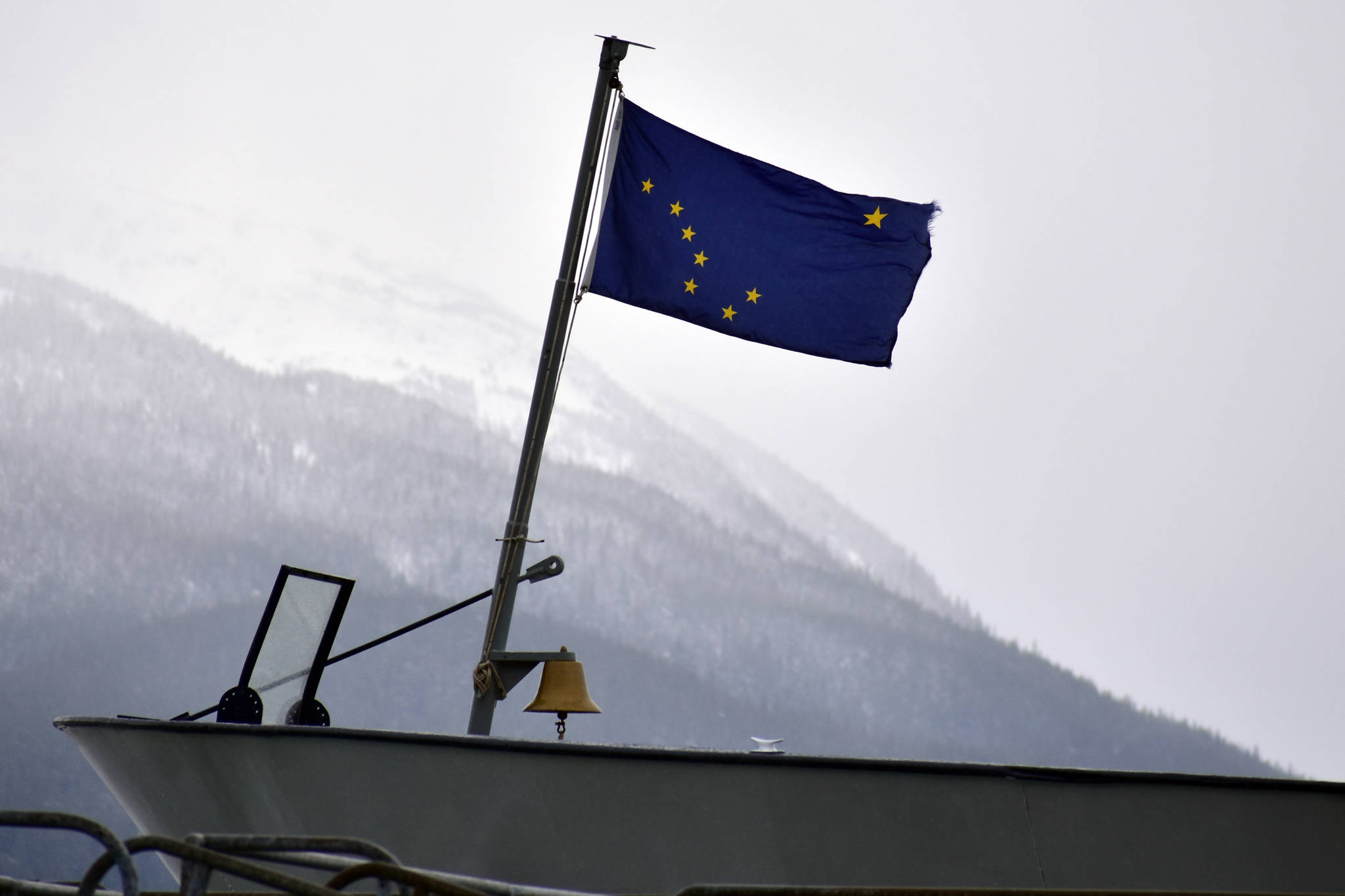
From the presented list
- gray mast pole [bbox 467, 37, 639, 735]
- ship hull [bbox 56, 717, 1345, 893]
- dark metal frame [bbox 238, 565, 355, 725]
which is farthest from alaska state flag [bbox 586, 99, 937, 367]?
ship hull [bbox 56, 717, 1345, 893]

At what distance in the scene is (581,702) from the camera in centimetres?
518

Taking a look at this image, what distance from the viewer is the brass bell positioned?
5133 mm

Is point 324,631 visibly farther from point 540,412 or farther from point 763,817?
point 763,817

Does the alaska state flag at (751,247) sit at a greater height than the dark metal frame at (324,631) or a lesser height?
greater

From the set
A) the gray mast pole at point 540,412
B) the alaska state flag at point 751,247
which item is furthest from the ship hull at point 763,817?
the alaska state flag at point 751,247

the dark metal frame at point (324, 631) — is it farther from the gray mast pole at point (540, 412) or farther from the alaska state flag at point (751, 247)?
the alaska state flag at point (751, 247)

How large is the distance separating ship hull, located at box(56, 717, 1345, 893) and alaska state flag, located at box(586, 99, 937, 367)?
317cm

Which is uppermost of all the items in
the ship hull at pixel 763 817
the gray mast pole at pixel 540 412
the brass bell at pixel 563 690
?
the gray mast pole at pixel 540 412

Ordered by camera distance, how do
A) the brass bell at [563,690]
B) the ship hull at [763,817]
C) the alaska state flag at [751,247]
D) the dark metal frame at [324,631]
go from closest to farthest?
the ship hull at [763,817]
the brass bell at [563,690]
the dark metal frame at [324,631]
the alaska state flag at [751,247]

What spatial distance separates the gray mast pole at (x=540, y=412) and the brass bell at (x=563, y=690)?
0.69 ft

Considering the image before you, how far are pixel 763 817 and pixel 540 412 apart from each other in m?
2.69

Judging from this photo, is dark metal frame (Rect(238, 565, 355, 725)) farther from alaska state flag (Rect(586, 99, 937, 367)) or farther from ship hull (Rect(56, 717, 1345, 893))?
alaska state flag (Rect(586, 99, 937, 367))

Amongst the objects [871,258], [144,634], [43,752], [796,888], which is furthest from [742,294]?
[43,752]

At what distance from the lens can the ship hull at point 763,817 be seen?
4008 millimetres
